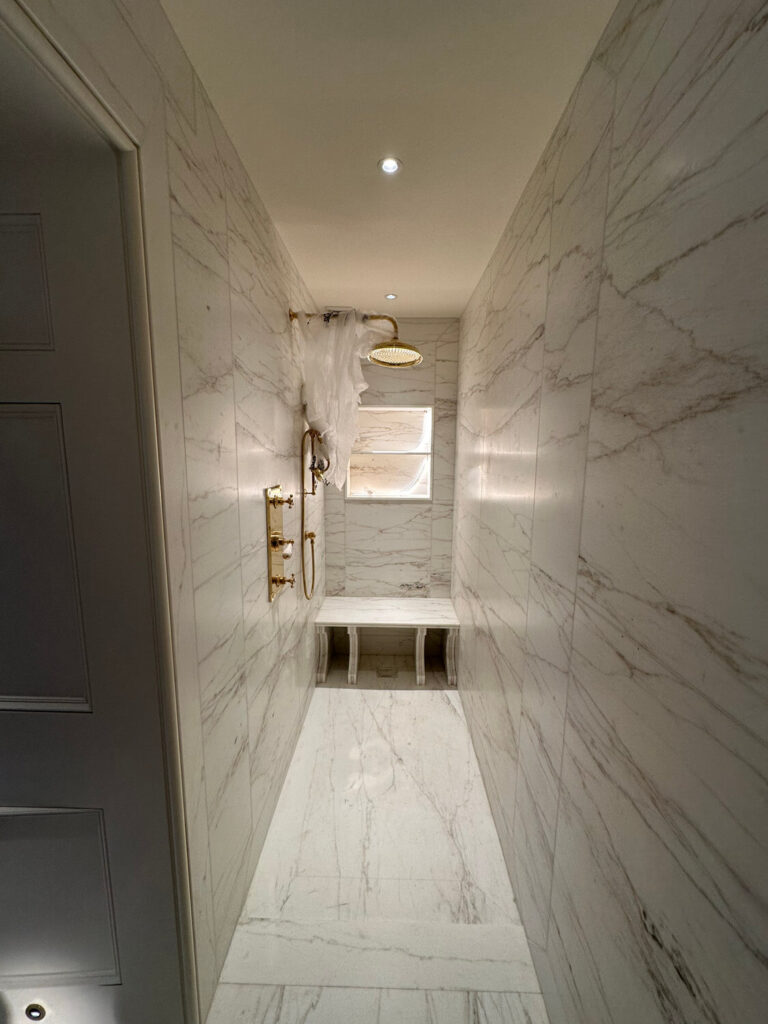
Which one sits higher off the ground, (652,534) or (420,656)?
(652,534)

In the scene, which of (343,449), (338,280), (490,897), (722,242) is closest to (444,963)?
(490,897)

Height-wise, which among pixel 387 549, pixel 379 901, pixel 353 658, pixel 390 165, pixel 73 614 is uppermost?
pixel 390 165

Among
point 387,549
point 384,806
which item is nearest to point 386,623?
point 387,549

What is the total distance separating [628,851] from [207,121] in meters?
1.99

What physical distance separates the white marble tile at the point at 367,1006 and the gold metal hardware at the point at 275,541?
1.18 m

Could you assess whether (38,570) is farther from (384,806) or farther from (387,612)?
(387,612)

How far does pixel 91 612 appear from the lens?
903 millimetres

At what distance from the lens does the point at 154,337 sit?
85cm

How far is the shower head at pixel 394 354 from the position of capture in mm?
2184

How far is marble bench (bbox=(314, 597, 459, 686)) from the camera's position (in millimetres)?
2852

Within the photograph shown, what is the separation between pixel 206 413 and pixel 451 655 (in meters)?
2.48

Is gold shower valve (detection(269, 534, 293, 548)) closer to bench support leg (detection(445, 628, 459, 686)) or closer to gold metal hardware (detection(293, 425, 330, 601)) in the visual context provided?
gold metal hardware (detection(293, 425, 330, 601))

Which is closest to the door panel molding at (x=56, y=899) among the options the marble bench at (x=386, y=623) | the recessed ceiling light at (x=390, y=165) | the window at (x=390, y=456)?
the marble bench at (x=386, y=623)

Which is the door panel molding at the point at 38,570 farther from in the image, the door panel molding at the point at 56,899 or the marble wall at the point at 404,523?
the marble wall at the point at 404,523
